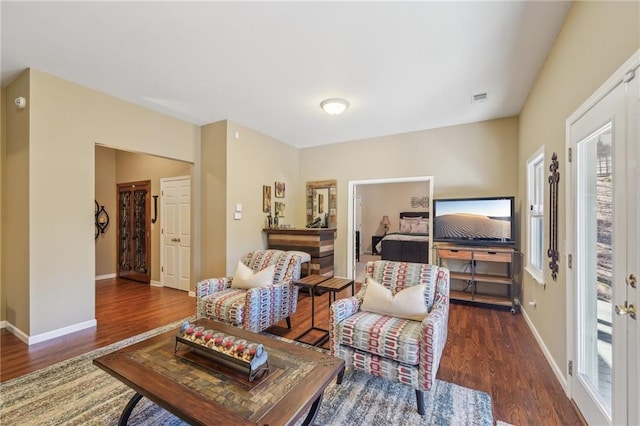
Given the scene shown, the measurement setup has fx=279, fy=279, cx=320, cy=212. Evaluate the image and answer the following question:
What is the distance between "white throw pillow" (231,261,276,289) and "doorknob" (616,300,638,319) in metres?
2.71

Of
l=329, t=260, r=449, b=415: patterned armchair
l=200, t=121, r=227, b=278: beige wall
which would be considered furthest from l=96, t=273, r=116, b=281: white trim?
l=329, t=260, r=449, b=415: patterned armchair

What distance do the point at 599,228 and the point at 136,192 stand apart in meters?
6.81

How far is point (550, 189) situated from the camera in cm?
247

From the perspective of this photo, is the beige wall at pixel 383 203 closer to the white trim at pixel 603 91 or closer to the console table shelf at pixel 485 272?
the console table shelf at pixel 485 272

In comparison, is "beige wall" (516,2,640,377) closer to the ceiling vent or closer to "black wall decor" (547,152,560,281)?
"black wall decor" (547,152,560,281)

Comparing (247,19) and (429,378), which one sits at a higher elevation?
(247,19)

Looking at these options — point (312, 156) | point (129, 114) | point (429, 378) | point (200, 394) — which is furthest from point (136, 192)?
point (429, 378)

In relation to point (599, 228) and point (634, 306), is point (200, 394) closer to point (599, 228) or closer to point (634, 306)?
point (634, 306)

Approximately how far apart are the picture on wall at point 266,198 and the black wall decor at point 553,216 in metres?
3.98

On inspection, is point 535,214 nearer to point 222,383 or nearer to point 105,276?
point 222,383

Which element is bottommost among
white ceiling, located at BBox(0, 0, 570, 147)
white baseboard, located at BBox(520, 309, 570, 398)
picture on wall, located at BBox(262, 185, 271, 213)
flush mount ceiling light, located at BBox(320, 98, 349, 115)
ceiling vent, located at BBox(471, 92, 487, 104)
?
white baseboard, located at BBox(520, 309, 570, 398)

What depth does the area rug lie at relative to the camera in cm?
178

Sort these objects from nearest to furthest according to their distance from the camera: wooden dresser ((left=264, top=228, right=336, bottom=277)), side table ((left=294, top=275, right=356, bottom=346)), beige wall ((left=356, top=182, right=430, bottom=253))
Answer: side table ((left=294, top=275, right=356, bottom=346)) → wooden dresser ((left=264, top=228, right=336, bottom=277)) → beige wall ((left=356, top=182, right=430, bottom=253))

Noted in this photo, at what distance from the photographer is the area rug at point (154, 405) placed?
1.78 metres
